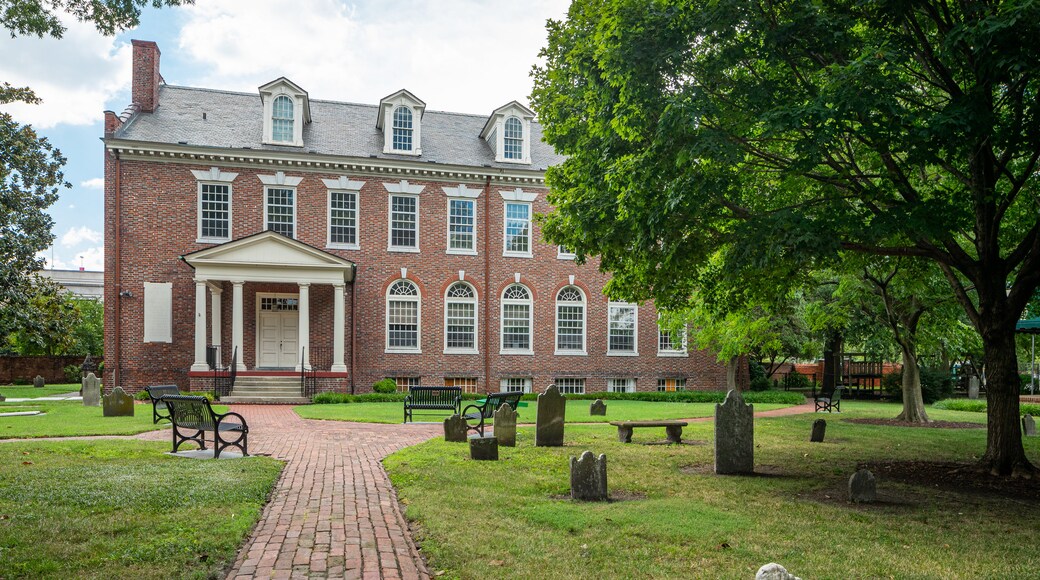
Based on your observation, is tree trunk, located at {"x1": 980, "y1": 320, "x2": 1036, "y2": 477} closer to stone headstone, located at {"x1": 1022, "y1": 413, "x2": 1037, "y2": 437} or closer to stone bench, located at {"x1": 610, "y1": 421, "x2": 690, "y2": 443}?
stone bench, located at {"x1": 610, "y1": 421, "x2": 690, "y2": 443}

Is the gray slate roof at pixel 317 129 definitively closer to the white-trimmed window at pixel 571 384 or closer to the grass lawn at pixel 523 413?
the white-trimmed window at pixel 571 384

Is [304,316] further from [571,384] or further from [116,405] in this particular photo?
[571,384]

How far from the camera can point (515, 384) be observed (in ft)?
99.1

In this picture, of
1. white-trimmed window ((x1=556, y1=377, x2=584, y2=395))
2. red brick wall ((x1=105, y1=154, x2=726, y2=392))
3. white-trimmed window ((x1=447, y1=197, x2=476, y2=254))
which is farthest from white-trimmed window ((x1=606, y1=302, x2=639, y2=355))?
white-trimmed window ((x1=447, y1=197, x2=476, y2=254))

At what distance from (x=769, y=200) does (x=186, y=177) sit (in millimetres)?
21188

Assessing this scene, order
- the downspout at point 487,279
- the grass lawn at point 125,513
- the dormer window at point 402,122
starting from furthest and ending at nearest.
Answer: the downspout at point 487,279 → the dormer window at point 402,122 → the grass lawn at point 125,513

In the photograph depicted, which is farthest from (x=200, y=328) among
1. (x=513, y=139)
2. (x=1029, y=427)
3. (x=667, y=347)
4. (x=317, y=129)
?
(x=1029, y=427)

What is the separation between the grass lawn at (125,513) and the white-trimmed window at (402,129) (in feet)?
64.8

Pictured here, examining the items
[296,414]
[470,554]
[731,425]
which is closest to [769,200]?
[731,425]

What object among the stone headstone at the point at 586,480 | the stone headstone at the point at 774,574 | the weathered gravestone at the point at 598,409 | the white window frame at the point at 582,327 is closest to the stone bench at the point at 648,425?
the stone headstone at the point at 586,480

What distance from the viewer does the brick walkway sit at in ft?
18.9

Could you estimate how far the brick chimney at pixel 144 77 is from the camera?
28266 millimetres

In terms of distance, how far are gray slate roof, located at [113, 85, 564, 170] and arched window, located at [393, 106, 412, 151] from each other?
611 millimetres

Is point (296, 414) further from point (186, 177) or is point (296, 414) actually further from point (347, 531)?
point (347, 531)
